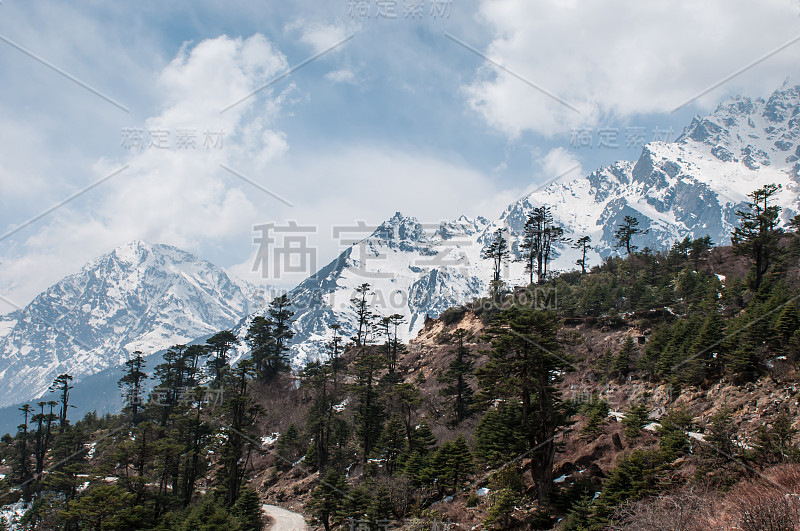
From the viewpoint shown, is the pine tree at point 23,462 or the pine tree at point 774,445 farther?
the pine tree at point 23,462

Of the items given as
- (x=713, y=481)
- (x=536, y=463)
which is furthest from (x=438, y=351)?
(x=713, y=481)

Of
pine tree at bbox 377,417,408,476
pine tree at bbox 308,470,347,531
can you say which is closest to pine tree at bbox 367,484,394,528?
pine tree at bbox 308,470,347,531

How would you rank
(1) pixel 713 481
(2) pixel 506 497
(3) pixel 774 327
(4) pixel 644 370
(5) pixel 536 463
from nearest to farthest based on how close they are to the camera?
1. (1) pixel 713 481
2. (2) pixel 506 497
3. (5) pixel 536 463
4. (3) pixel 774 327
5. (4) pixel 644 370

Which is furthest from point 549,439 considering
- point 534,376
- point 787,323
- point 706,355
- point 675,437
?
point 787,323

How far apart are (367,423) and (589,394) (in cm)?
1506

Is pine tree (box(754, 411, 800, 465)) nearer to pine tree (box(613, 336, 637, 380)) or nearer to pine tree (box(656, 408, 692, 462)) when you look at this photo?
pine tree (box(656, 408, 692, 462))

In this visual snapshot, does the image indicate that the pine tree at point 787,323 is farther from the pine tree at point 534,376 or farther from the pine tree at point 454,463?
the pine tree at point 454,463

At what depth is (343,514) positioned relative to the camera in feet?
77.3

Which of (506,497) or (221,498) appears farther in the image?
(221,498)

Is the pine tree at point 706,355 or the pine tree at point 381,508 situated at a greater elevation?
the pine tree at point 706,355

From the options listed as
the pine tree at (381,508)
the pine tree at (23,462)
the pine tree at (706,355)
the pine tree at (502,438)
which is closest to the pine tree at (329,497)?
the pine tree at (381,508)

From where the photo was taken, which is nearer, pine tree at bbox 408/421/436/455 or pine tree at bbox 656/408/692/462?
pine tree at bbox 656/408/692/462

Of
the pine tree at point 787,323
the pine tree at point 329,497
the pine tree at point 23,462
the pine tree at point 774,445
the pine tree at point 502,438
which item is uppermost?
the pine tree at point 787,323

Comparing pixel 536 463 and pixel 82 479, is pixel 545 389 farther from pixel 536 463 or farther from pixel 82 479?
pixel 82 479
